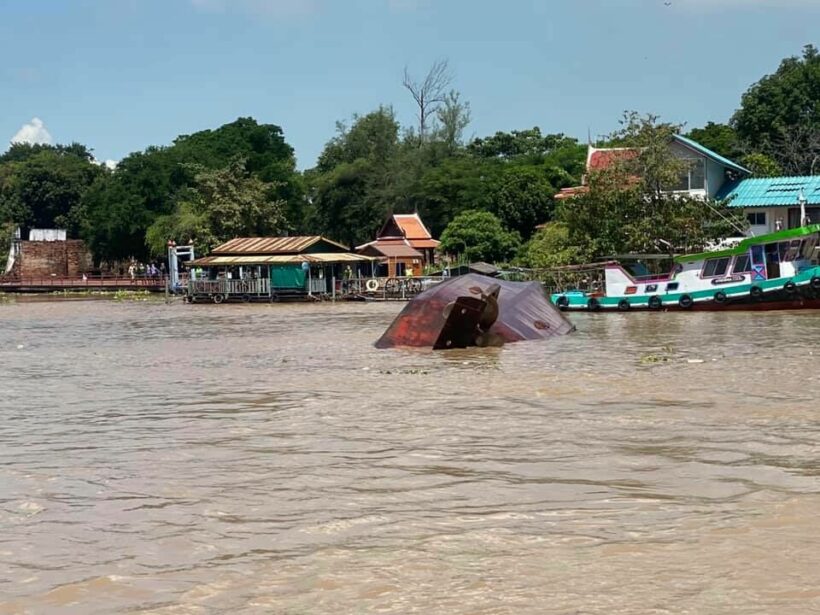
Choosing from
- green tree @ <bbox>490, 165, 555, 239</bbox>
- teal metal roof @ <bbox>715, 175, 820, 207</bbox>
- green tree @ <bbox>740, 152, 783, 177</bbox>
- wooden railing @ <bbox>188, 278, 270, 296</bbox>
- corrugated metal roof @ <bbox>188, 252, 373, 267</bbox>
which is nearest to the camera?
teal metal roof @ <bbox>715, 175, 820, 207</bbox>

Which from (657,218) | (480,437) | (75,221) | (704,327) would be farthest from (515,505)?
(75,221)

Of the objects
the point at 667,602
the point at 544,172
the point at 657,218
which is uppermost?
the point at 544,172

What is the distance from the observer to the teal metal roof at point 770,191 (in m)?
45.8

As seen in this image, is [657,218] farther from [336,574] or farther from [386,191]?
[336,574]

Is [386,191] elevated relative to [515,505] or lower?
elevated

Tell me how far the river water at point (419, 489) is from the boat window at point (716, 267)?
1505 cm

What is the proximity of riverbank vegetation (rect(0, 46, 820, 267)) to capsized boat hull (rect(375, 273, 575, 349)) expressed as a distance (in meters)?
17.6

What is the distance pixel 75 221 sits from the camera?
299 feet

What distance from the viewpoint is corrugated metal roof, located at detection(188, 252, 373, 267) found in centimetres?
4962

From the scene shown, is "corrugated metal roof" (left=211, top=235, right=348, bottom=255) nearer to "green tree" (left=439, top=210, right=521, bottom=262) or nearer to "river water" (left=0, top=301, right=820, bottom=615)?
"green tree" (left=439, top=210, right=521, bottom=262)

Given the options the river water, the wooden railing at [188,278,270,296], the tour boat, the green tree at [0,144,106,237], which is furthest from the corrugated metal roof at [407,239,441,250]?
the river water

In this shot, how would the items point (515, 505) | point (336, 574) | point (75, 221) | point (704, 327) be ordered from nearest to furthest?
point (336, 574), point (515, 505), point (704, 327), point (75, 221)

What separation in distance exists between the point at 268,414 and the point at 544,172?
46.6 meters

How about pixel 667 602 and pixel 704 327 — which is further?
pixel 704 327
